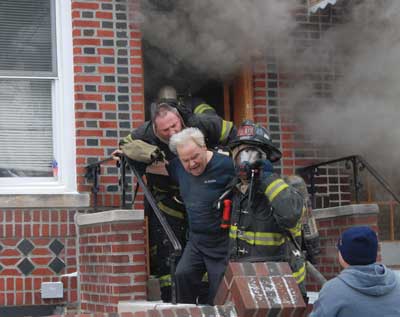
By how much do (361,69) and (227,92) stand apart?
1.29 meters

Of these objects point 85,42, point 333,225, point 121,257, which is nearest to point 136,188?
point 121,257

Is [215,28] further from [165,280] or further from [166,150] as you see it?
[165,280]

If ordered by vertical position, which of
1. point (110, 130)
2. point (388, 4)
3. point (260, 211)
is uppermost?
point (388, 4)

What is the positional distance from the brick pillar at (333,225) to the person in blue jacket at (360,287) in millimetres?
3017

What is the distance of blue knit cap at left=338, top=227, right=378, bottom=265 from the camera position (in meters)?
3.94

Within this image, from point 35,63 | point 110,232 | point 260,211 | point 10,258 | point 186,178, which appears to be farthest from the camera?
point 35,63

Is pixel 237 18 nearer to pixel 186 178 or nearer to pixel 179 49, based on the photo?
pixel 179 49

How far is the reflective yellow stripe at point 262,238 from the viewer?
17.8 ft

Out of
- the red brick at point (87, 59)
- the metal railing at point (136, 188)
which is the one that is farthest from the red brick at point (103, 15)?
the metal railing at point (136, 188)

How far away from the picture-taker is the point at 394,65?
7945mm

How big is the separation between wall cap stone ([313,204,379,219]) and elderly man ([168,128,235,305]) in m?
1.56

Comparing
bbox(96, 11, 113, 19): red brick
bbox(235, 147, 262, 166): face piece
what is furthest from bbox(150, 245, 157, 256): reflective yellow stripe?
bbox(96, 11, 113, 19): red brick

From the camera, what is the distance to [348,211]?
277 inches

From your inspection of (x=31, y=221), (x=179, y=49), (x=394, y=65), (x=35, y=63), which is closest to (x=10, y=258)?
(x=31, y=221)
